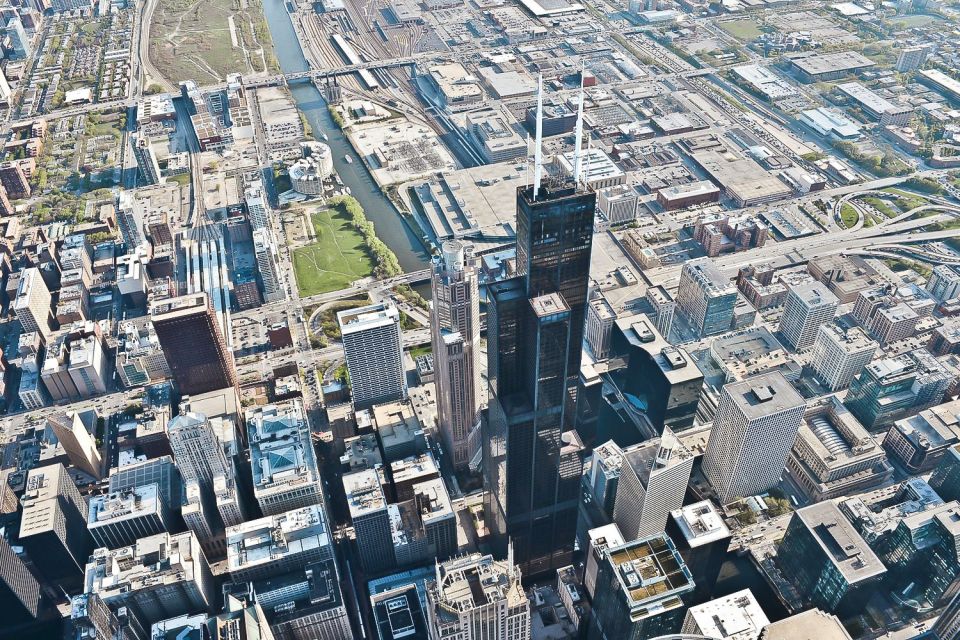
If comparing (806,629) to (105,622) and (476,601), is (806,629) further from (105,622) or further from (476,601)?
(105,622)

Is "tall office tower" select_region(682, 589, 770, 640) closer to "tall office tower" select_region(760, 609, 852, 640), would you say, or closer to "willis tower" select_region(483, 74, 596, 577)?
"tall office tower" select_region(760, 609, 852, 640)

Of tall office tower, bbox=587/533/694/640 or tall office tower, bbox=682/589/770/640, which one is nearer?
tall office tower, bbox=587/533/694/640

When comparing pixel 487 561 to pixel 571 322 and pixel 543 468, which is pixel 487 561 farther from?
pixel 571 322

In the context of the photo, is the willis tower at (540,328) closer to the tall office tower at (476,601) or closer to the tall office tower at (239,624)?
the tall office tower at (476,601)

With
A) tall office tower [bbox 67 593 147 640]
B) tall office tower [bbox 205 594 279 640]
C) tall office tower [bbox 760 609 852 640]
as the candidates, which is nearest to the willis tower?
tall office tower [bbox 760 609 852 640]

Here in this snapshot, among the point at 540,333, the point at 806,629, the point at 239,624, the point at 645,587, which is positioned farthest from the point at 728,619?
the point at 239,624

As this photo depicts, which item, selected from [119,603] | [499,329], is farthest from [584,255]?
[119,603]
